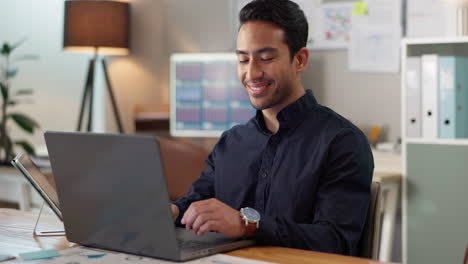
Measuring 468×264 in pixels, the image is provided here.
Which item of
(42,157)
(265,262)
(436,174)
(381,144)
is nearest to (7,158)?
(42,157)

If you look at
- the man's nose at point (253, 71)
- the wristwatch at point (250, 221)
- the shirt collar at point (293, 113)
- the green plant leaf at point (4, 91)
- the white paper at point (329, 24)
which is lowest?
the wristwatch at point (250, 221)

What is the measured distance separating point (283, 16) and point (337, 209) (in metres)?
0.49

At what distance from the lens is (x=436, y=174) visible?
2.79 meters

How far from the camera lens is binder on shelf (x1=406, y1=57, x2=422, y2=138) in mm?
2846

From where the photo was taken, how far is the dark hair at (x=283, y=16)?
164cm

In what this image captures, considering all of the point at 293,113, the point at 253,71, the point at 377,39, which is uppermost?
the point at 377,39

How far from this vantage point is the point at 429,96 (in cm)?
284

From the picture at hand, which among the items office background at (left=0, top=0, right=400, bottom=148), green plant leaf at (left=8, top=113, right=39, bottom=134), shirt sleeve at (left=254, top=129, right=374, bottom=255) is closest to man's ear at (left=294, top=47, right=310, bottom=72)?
shirt sleeve at (left=254, top=129, right=374, bottom=255)

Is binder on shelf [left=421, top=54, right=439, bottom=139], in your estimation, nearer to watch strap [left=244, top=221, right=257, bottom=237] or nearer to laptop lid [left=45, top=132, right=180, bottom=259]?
watch strap [left=244, top=221, right=257, bottom=237]

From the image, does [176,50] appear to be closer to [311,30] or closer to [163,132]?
[163,132]

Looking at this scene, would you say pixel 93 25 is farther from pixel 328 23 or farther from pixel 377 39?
pixel 377 39

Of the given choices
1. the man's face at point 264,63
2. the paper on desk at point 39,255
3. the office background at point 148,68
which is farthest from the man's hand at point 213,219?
the office background at point 148,68

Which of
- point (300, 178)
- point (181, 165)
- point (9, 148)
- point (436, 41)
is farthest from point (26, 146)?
point (300, 178)

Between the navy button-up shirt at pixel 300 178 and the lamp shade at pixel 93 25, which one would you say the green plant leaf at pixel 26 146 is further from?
the navy button-up shirt at pixel 300 178
